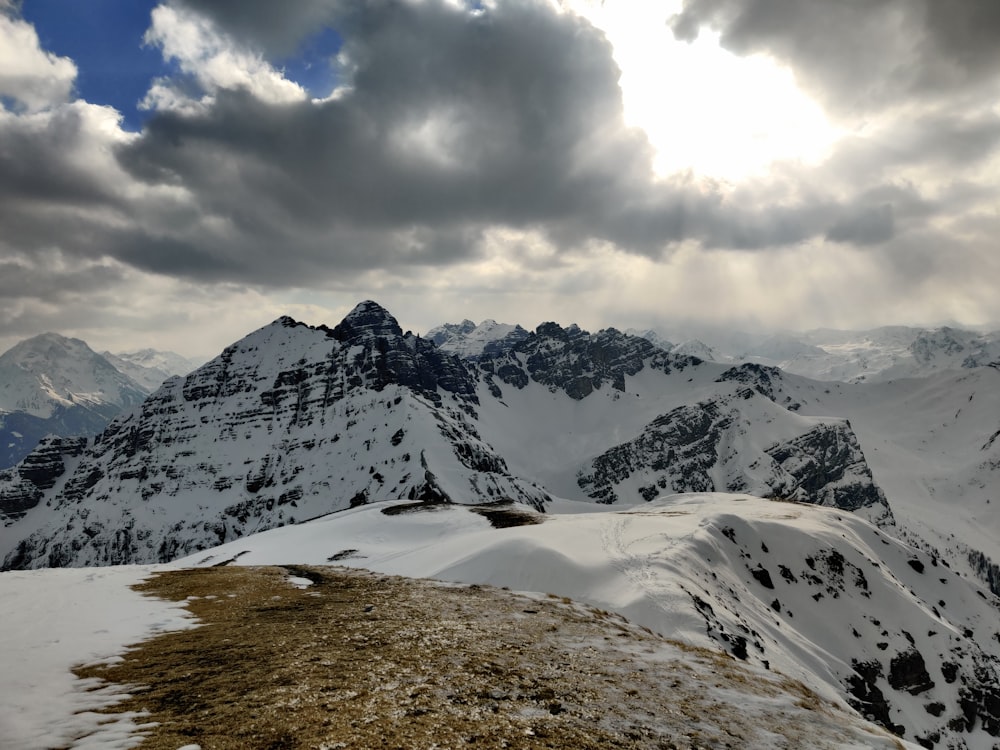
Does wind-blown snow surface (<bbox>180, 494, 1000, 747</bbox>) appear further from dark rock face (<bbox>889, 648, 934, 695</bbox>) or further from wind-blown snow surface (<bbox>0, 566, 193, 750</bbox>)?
wind-blown snow surface (<bbox>0, 566, 193, 750</bbox>)

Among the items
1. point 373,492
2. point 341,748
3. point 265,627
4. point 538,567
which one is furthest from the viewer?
point 373,492

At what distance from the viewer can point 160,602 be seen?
72.9 feet

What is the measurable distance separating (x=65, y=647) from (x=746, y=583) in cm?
6048

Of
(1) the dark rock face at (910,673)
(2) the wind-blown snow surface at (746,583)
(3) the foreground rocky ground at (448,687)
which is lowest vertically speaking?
(1) the dark rock face at (910,673)

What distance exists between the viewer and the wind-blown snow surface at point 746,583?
118ft

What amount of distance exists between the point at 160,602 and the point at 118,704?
13.2 m

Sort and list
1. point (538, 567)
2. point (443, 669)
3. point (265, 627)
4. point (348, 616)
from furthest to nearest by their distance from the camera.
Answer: point (538, 567), point (348, 616), point (265, 627), point (443, 669)

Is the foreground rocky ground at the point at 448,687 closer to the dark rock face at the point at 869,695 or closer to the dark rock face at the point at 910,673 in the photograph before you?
the dark rock face at the point at 869,695

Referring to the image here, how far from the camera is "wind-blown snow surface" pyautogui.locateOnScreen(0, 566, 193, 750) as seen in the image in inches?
374

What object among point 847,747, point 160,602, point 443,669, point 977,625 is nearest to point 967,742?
point 977,625

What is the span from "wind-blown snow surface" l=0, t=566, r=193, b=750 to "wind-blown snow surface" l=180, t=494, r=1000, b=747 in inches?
719

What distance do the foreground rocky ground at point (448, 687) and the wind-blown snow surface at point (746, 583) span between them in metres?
15.6

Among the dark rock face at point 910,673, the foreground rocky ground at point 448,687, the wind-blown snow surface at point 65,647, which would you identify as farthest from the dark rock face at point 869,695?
the wind-blown snow surface at point 65,647

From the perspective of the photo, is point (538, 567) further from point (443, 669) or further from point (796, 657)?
point (796, 657)
